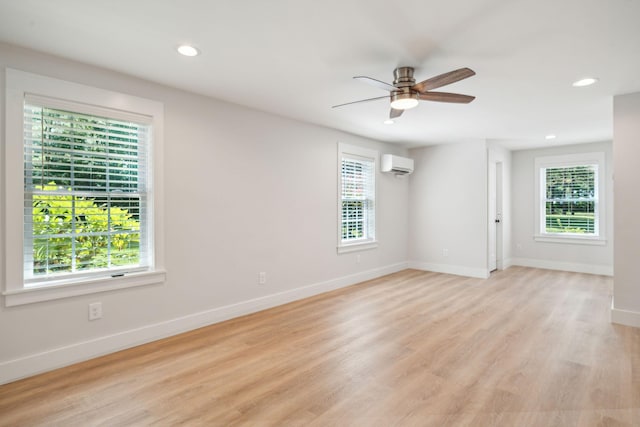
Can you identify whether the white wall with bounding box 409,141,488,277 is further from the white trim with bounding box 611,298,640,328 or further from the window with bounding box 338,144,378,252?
the white trim with bounding box 611,298,640,328

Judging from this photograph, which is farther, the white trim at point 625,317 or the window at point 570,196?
the window at point 570,196

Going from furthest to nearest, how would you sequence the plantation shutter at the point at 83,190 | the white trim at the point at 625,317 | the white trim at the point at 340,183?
the white trim at the point at 340,183 → the white trim at the point at 625,317 → the plantation shutter at the point at 83,190

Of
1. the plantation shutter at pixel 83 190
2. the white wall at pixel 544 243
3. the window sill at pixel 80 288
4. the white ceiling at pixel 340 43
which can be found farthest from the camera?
the white wall at pixel 544 243

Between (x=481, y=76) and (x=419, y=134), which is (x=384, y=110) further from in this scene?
(x=419, y=134)

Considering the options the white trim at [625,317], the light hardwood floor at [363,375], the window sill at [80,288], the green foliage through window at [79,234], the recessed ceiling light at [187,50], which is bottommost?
the light hardwood floor at [363,375]

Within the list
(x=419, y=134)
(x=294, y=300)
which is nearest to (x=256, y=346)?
(x=294, y=300)

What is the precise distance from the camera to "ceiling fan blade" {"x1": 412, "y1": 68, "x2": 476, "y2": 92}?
2289mm

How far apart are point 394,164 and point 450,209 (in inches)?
55.0

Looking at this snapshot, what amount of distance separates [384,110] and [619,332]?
3330 mm

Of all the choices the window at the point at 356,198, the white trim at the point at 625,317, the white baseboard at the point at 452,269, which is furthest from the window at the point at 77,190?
the white baseboard at the point at 452,269

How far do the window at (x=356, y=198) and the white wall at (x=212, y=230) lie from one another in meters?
0.20

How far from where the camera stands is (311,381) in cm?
237

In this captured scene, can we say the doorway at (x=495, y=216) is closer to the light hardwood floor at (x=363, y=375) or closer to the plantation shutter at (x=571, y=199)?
the plantation shutter at (x=571, y=199)

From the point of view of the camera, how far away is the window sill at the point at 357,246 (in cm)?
514
